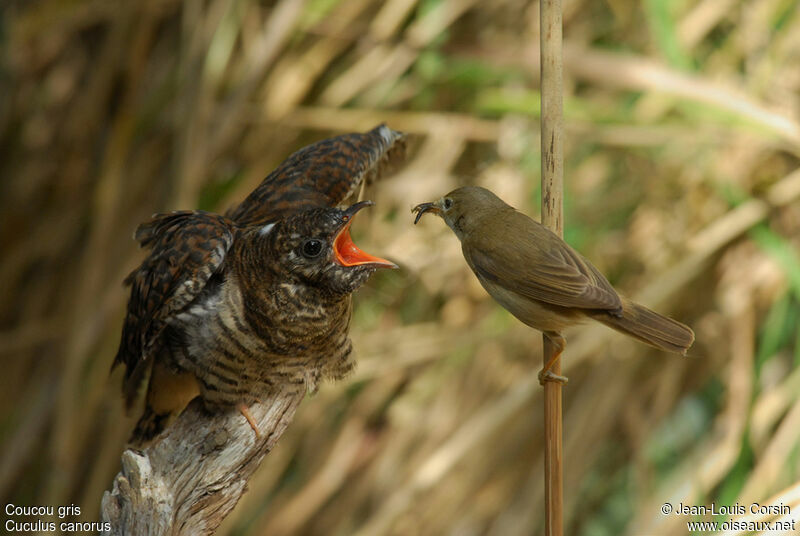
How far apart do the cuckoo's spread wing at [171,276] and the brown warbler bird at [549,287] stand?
0.64m

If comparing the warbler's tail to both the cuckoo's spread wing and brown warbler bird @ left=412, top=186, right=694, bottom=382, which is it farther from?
the cuckoo's spread wing

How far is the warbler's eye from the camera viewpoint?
1854 mm

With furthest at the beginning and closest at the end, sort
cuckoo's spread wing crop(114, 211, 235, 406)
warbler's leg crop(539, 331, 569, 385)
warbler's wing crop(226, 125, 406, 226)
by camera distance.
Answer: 1. warbler's wing crop(226, 125, 406, 226)
2. cuckoo's spread wing crop(114, 211, 235, 406)
3. warbler's leg crop(539, 331, 569, 385)

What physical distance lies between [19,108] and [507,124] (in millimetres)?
1911

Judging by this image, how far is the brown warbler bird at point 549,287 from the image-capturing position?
1.55 m

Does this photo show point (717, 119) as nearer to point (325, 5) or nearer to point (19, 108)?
point (325, 5)

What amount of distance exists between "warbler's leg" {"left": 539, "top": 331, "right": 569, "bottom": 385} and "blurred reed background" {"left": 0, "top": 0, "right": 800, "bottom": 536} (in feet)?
3.62

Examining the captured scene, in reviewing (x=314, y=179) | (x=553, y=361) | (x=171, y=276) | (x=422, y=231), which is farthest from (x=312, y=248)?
(x=422, y=231)

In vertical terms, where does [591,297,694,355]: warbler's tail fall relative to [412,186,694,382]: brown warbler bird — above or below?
below

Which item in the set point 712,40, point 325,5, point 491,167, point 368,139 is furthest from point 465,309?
point 712,40

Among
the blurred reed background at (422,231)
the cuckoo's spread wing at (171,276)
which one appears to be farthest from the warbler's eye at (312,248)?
the blurred reed background at (422,231)

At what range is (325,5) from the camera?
2742mm

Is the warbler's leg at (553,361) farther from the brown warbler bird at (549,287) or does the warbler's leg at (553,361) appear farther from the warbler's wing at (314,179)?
the warbler's wing at (314,179)

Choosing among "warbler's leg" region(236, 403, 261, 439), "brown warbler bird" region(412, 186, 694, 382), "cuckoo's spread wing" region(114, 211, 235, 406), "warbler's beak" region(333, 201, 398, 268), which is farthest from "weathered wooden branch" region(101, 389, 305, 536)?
"brown warbler bird" region(412, 186, 694, 382)
